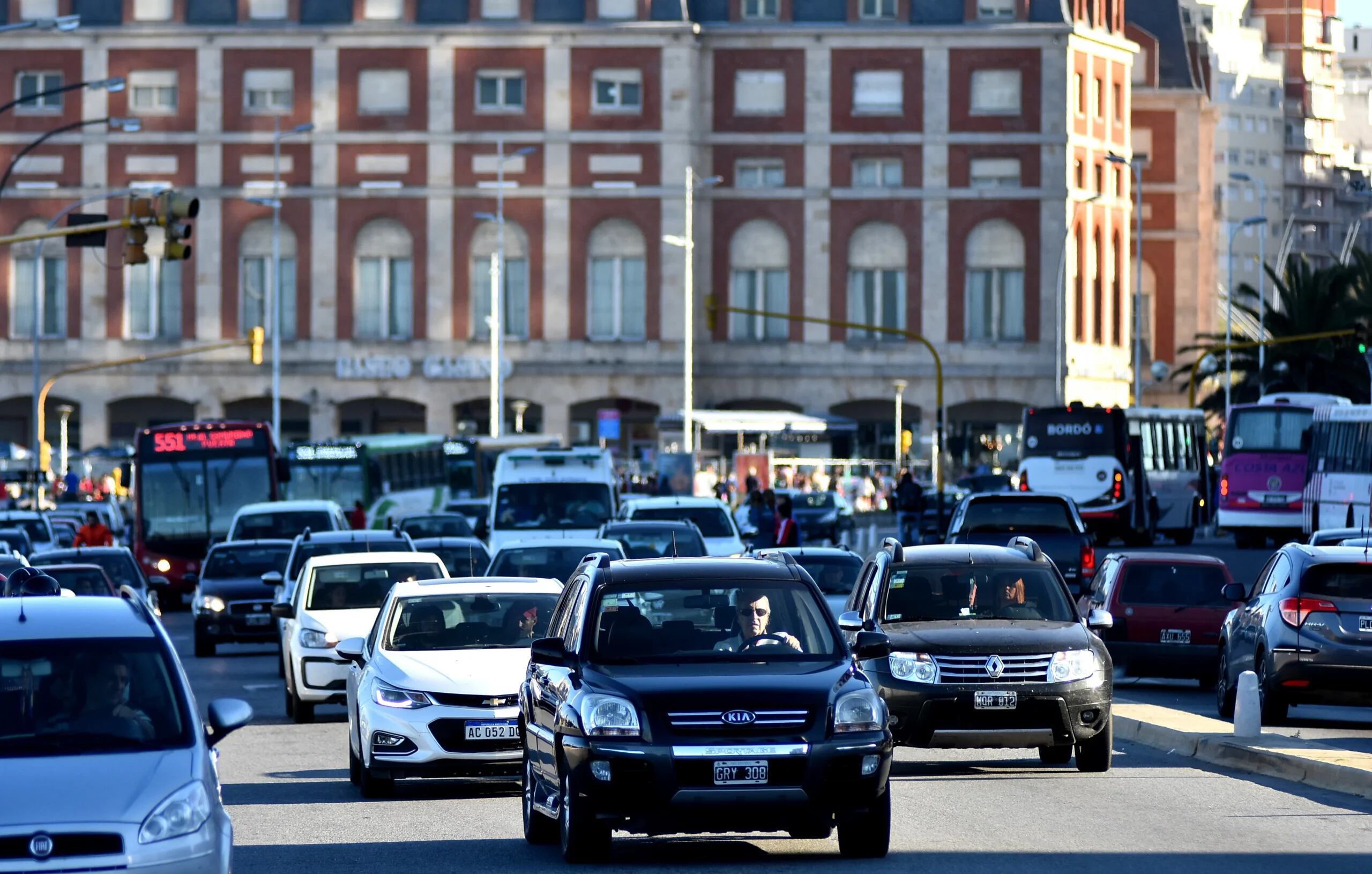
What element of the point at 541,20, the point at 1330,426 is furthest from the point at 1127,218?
the point at 1330,426

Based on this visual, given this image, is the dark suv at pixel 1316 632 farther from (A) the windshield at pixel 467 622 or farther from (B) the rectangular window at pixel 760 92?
(B) the rectangular window at pixel 760 92

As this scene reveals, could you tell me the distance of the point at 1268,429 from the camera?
5459 centimetres

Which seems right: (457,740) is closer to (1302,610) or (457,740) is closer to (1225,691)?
(1302,610)

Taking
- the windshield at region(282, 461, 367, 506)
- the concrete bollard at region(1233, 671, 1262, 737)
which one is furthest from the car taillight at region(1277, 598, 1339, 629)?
the windshield at region(282, 461, 367, 506)

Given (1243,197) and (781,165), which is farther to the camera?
(1243,197)

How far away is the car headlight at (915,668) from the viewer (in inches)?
623

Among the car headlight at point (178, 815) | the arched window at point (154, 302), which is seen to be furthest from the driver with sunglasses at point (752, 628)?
the arched window at point (154, 302)

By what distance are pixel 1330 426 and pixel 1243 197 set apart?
4266 inches

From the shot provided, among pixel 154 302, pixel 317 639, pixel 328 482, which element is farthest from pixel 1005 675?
pixel 154 302

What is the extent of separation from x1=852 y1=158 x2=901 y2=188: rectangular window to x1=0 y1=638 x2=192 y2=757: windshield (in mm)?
79641

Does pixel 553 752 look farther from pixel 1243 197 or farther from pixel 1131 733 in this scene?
pixel 1243 197

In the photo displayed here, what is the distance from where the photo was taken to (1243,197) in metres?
151

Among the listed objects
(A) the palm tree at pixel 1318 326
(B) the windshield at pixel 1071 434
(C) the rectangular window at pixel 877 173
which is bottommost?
(B) the windshield at pixel 1071 434

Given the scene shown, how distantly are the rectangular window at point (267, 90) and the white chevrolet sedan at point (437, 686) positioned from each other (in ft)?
237
